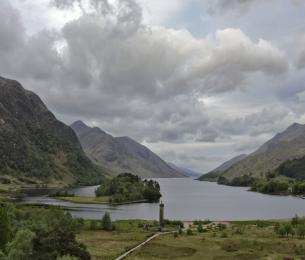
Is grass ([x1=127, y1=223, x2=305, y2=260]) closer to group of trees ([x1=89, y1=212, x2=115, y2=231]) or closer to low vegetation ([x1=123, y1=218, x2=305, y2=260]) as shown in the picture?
low vegetation ([x1=123, y1=218, x2=305, y2=260])

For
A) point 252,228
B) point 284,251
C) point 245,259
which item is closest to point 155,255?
point 245,259

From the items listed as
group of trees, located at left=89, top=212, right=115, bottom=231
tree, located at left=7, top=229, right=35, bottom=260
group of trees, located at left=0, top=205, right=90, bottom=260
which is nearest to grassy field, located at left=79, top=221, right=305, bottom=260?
group of trees, located at left=89, top=212, right=115, bottom=231

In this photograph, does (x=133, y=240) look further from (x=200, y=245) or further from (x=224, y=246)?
(x=224, y=246)

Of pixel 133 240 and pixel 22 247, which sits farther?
pixel 133 240

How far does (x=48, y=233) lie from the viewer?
75125mm

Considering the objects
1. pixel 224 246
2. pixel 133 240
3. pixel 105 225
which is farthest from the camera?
pixel 105 225

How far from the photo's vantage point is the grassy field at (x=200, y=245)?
319ft

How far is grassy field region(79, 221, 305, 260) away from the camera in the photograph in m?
97.2

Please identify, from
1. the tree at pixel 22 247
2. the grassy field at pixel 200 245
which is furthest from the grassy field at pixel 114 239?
the tree at pixel 22 247

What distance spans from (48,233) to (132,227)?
7571cm

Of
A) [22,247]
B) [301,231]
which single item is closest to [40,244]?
[22,247]

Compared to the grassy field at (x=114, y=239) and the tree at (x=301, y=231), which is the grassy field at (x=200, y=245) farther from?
the tree at (x=301, y=231)

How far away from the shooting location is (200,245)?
111062 millimetres

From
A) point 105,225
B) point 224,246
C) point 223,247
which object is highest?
point 105,225
